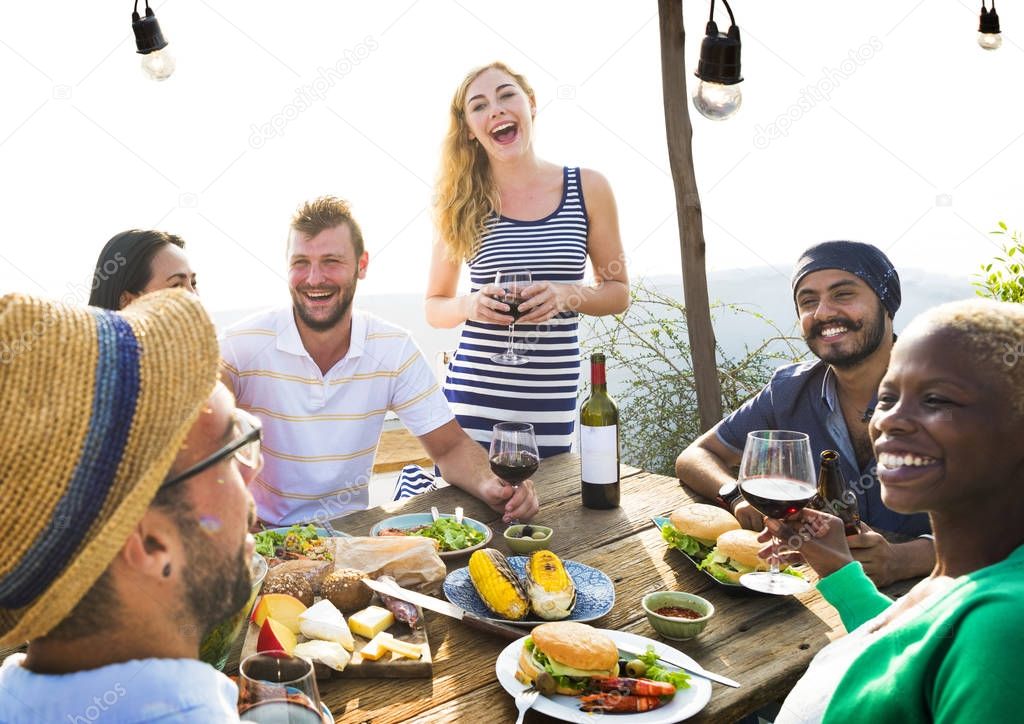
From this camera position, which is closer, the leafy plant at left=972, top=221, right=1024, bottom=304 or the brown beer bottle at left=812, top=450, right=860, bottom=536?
the brown beer bottle at left=812, top=450, right=860, bottom=536

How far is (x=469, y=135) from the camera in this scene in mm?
3594

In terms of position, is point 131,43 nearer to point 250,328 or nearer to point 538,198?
point 250,328

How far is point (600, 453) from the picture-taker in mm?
2406

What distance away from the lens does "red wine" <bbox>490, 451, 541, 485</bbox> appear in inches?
89.1

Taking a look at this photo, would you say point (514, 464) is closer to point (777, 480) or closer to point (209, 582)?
point (777, 480)

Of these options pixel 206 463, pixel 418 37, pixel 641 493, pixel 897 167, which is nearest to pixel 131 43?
pixel 418 37

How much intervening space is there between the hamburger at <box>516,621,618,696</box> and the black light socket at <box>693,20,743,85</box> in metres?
2.21

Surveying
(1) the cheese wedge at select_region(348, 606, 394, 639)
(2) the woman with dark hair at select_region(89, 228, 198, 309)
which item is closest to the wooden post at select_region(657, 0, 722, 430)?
(2) the woman with dark hair at select_region(89, 228, 198, 309)

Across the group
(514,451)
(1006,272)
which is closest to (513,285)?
(514,451)

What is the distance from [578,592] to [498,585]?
22 centimetres

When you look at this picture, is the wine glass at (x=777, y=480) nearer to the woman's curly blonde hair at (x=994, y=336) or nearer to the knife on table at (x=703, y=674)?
the knife on table at (x=703, y=674)

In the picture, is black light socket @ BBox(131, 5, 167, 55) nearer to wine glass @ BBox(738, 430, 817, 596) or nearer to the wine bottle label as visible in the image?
the wine bottle label

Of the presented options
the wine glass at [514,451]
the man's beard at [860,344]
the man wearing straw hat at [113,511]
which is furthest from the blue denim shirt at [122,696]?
the man's beard at [860,344]

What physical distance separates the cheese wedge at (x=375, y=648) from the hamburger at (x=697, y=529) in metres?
0.87
